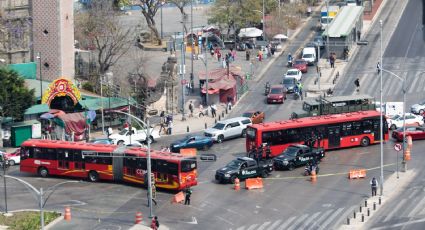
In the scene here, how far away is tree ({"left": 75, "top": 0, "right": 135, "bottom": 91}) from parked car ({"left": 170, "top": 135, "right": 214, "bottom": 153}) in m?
24.1

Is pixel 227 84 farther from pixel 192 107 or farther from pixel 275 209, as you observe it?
pixel 275 209

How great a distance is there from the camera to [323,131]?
83.1 meters

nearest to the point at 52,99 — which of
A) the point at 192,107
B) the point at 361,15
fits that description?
the point at 192,107

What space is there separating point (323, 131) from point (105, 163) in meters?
18.1

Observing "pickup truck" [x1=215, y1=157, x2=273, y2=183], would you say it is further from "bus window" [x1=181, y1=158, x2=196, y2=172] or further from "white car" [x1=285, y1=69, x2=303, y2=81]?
"white car" [x1=285, y1=69, x2=303, y2=81]

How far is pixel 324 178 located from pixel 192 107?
28998mm

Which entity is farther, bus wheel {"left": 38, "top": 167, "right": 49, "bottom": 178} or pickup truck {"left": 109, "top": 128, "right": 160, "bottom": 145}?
pickup truck {"left": 109, "top": 128, "right": 160, "bottom": 145}

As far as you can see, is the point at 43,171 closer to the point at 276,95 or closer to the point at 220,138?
the point at 220,138

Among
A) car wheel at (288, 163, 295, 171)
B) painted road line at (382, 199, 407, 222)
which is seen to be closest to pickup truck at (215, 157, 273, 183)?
car wheel at (288, 163, 295, 171)

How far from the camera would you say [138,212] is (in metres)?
67.6

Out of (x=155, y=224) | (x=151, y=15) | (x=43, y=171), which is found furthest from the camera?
(x=151, y=15)

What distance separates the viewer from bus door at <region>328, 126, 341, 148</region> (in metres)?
83.4

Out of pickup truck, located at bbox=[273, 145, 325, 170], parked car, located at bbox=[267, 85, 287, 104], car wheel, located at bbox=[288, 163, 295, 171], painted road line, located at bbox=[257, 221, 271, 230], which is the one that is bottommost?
painted road line, located at bbox=[257, 221, 271, 230]

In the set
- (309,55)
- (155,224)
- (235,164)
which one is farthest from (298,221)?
(309,55)
